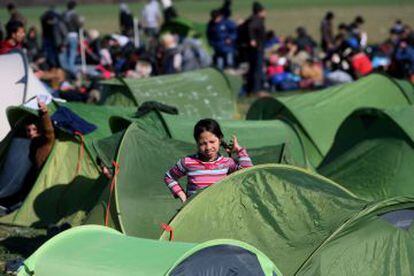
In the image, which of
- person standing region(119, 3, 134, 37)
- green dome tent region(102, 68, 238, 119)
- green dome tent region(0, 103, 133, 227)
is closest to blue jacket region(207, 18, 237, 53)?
person standing region(119, 3, 134, 37)

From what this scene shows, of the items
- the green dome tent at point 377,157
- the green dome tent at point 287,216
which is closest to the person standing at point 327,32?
the green dome tent at point 377,157

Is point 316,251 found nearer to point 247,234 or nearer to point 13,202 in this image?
point 247,234

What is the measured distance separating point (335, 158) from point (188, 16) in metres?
31.1

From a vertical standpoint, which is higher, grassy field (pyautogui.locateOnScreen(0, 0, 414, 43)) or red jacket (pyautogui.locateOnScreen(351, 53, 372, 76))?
red jacket (pyautogui.locateOnScreen(351, 53, 372, 76))

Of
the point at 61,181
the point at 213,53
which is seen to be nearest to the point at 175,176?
the point at 61,181

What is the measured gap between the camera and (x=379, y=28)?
36625 millimetres

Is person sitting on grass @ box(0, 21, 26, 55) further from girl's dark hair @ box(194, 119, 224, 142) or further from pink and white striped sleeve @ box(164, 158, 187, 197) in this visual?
girl's dark hair @ box(194, 119, 224, 142)

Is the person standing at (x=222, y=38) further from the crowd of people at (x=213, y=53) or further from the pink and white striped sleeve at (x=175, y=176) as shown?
the pink and white striped sleeve at (x=175, y=176)

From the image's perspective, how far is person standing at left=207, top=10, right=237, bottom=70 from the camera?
981 inches

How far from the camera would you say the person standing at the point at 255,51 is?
21125 millimetres

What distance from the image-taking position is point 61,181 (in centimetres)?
1209

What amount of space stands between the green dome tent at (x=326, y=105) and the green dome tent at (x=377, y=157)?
1731mm

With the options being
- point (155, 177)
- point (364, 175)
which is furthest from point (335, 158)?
point (155, 177)

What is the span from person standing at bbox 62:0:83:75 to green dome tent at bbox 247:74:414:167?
30.2 feet
